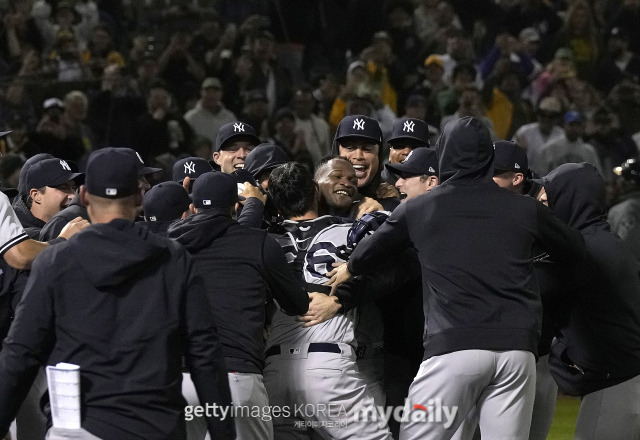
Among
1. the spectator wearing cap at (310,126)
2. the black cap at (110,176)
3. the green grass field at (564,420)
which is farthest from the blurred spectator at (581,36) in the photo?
the black cap at (110,176)

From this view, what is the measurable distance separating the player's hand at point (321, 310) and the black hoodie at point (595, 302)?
1.13 m

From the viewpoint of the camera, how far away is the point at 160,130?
12.2m

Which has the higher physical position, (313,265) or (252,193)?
(252,193)

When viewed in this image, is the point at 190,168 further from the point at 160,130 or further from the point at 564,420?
the point at 160,130

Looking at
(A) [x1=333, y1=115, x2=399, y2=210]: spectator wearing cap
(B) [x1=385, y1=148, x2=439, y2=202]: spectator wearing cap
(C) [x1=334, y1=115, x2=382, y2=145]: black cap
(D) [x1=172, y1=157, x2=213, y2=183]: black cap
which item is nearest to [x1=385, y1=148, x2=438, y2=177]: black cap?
(B) [x1=385, y1=148, x2=439, y2=202]: spectator wearing cap

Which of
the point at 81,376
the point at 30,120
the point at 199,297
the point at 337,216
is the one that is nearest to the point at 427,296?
the point at 337,216

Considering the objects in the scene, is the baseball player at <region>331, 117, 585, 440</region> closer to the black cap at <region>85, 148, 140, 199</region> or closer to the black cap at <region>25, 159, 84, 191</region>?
the black cap at <region>85, 148, 140, 199</region>

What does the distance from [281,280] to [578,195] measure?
5.31 ft

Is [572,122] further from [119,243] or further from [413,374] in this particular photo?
[119,243]

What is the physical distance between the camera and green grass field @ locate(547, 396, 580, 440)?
8734 millimetres

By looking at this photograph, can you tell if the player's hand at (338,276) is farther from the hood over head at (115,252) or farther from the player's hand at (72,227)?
the hood over head at (115,252)

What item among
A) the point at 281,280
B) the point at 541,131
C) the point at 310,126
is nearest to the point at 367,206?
the point at 281,280

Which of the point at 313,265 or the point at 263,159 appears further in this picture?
the point at 263,159

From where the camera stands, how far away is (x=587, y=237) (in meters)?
5.57
